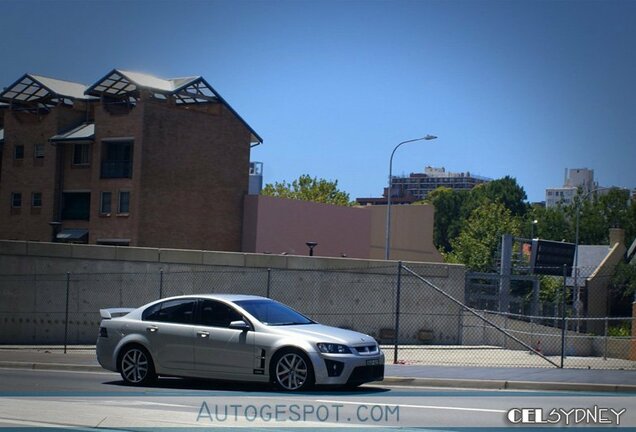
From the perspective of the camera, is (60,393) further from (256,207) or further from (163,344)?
(256,207)

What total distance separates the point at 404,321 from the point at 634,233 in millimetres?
66555

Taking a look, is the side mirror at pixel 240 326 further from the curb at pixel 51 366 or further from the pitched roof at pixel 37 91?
the pitched roof at pixel 37 91

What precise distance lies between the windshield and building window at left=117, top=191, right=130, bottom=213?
125ft

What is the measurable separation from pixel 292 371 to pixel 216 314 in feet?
5.77

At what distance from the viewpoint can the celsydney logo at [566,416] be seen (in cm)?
1071

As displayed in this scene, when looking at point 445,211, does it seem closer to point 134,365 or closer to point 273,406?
point 134,365

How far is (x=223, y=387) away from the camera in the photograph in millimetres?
15102

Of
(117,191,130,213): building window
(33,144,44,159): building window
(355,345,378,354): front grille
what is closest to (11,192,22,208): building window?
(33,144,44,159): building window

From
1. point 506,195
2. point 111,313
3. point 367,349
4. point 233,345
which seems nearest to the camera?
point 367,349

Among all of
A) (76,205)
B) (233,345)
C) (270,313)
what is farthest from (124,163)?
(233,345)

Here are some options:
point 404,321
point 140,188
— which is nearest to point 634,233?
point 140,188

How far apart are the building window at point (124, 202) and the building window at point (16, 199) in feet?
26.0

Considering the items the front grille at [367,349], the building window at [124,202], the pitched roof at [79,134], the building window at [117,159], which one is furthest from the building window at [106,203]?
the front grille at [367,349]

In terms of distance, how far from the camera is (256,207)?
5669cm
